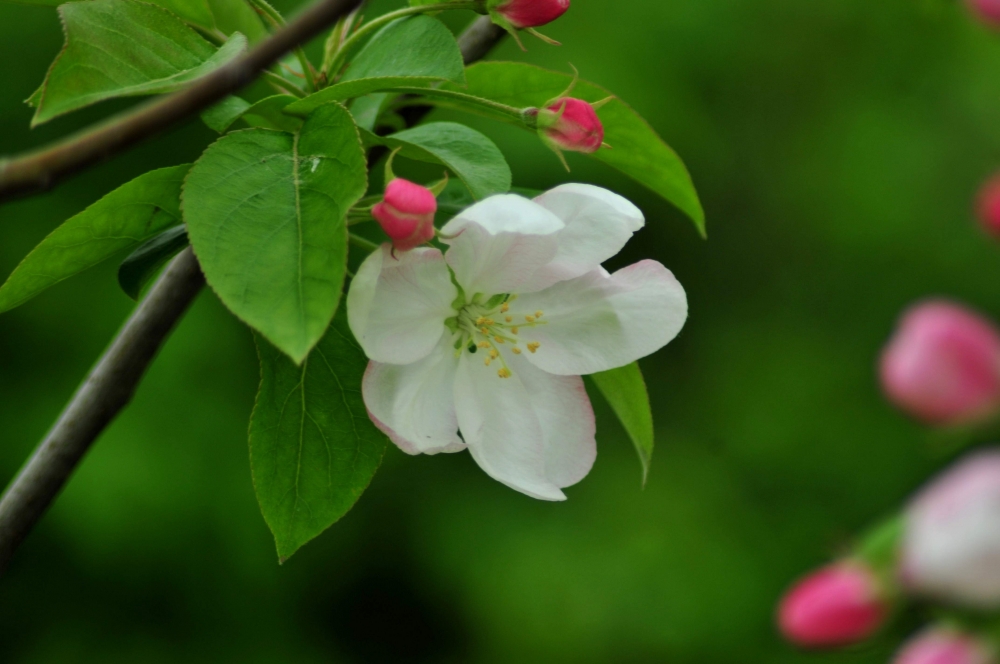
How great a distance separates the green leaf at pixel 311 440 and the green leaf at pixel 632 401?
0.15 metres

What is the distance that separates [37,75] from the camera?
9.01ft

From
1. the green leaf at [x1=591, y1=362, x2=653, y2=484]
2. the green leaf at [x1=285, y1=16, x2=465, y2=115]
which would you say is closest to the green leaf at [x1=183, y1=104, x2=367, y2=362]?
the green leaf at [x1=285, y1=16, x2=465, y2=115]

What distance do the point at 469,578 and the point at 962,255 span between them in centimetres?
170

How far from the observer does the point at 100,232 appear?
0.60m

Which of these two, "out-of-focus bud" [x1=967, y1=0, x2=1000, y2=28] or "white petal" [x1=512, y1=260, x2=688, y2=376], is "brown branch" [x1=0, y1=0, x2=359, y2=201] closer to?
"out-of-focus bud" [x1=967, y1=0, x2=1000, y2=28]

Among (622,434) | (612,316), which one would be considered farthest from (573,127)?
(622,434)

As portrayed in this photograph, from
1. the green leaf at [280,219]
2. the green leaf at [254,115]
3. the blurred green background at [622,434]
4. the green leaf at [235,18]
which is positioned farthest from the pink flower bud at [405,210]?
the blurred green background at [622,434]


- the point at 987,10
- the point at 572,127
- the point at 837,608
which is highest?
the point at 987,10

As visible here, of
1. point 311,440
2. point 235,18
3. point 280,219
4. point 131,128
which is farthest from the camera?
point 235,18

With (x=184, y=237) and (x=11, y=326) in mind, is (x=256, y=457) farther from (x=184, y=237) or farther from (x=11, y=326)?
(x=11, y=326)

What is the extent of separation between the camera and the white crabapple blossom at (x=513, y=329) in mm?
575

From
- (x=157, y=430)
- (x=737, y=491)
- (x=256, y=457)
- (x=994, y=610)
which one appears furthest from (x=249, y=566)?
(x=994, y=610)

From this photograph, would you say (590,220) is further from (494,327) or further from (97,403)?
(97,403)

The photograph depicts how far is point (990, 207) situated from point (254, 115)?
48cm
